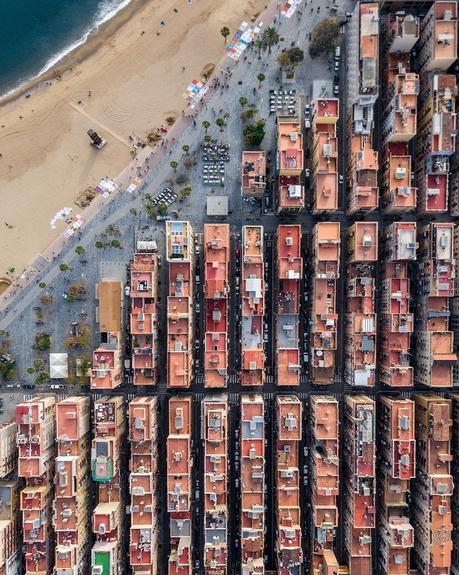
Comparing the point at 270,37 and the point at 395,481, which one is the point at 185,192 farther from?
the point at 395,481

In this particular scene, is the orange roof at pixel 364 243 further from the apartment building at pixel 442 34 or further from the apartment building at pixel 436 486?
the apartment building at pixel 442 34

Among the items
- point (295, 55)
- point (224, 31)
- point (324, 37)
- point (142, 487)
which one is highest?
point (224, 31)

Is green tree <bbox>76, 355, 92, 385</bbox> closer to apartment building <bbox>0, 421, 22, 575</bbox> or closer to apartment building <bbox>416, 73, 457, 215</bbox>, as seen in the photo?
apartment building <bbox>0, 421, 22, 575</bbox>

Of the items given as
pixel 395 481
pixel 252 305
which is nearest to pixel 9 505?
pixel 252 305

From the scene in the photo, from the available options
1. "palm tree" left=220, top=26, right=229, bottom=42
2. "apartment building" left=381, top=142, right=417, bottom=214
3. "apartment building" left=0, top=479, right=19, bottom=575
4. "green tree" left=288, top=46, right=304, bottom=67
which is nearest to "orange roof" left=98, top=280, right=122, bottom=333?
"apartment building" left=0, top=479, right=19, bottom=575

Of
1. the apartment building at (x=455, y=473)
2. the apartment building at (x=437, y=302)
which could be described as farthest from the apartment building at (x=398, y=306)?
the apartment building at (x=455, y=473)
